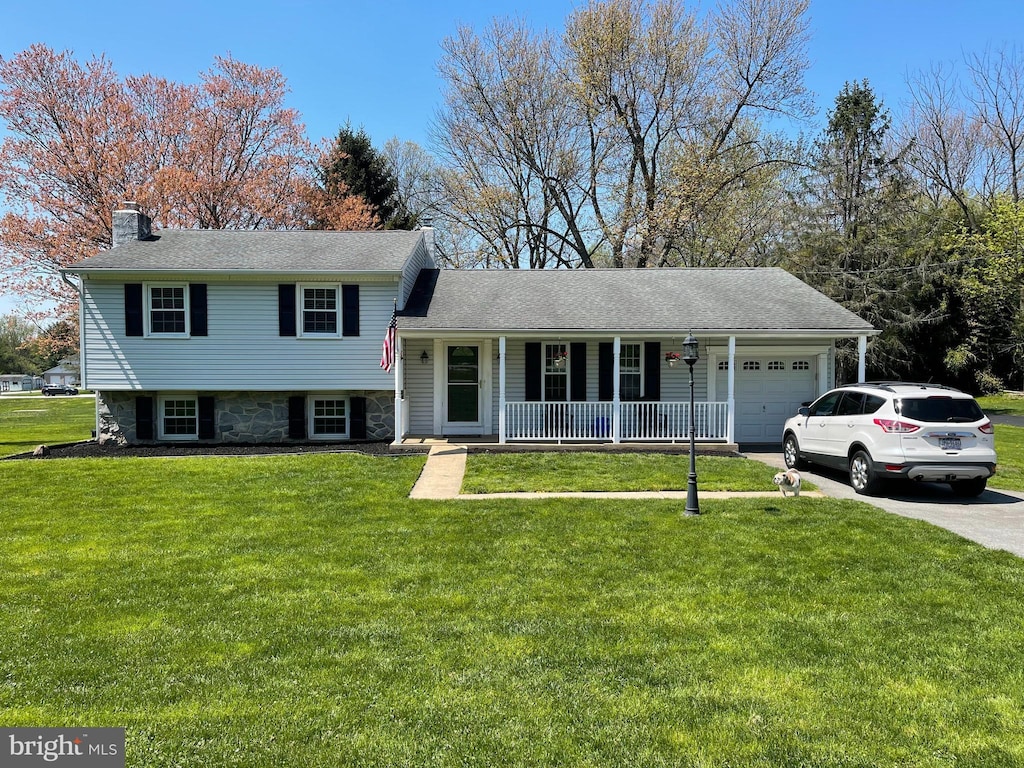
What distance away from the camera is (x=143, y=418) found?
14688mm

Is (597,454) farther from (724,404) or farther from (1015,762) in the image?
(1015,762)

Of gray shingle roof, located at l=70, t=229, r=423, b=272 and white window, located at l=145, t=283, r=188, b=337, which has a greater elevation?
gray shingle roof, located at l=70, t=229, r=423, b=272

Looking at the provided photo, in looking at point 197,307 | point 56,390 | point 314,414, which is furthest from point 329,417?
point 56,390

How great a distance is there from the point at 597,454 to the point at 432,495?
4709mm

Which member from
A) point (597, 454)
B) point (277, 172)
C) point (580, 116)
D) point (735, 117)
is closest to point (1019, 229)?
point (735, 117)

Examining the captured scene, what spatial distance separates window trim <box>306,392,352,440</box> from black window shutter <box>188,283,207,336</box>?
300cm

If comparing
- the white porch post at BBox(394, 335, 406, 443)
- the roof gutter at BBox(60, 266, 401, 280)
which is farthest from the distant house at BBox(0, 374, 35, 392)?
the white porch post at BBox(394, 335, 406, 443)

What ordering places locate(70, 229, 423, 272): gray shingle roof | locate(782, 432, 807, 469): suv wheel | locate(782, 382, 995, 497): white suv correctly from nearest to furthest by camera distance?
locate(782, 382, 995, 497): white suv < locate(782, 432, 807, 469): suv wheel < locate(70, 229, 423, 272): gray shingle roof

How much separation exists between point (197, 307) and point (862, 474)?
47.0ft

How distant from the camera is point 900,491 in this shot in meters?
9.59

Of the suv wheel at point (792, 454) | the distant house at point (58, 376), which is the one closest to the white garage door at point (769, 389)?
the suv wheel at point (792, 454)

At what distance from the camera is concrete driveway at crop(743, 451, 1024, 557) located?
7016 mm

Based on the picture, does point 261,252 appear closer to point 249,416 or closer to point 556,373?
point 249,416

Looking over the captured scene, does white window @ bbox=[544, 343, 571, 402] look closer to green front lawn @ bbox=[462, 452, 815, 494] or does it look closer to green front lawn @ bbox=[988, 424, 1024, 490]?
green front lawn @ bbox=[462, 452, 815, 494]
